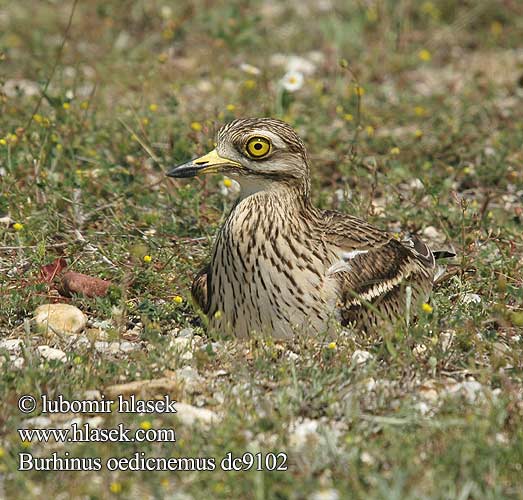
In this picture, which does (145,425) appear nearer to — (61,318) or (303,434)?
(303,434)

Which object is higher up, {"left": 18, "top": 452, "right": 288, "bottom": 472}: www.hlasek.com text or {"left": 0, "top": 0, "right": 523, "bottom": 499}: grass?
{"left": 0, "top": 0, "right": 523, "bottom": 499}: grass

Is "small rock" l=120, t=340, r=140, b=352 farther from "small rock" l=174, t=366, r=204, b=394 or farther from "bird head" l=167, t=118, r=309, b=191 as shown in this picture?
"bird head" l=167, t=118, r=309, b=191

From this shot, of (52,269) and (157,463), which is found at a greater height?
(52,269)

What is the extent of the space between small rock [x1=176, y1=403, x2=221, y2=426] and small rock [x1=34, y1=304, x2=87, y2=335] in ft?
3.57

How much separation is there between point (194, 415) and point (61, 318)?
52.9 inches

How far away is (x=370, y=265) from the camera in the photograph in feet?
19.7

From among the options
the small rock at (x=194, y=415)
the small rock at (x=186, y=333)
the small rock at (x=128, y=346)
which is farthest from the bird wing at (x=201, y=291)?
the small rock at (x=194, y=415)

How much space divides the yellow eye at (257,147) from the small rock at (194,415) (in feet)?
4.91

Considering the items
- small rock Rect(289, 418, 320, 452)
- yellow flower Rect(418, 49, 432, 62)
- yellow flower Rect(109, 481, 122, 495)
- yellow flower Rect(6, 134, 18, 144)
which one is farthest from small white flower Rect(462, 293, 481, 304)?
yellow flower Rect(418, 49, 432, 62)

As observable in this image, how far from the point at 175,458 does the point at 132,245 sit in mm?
2584

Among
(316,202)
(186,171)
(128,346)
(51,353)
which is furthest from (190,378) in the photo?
(316,202)

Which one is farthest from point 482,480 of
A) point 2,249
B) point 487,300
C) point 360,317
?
point 2,249

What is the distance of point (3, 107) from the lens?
27.1 ft

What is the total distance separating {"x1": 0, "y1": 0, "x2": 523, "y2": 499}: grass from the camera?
4508 mm
